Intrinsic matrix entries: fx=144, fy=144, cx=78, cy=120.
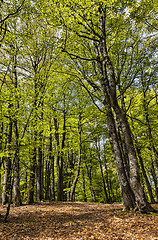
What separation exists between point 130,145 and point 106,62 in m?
4.64

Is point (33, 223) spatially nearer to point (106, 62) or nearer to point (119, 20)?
point (106, 62)

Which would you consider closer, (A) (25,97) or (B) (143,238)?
(B) (143,238)

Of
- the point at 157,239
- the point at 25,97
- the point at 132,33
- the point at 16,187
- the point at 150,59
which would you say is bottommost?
the point at 157,239

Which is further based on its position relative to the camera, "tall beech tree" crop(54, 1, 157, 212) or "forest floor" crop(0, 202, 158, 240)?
"tall beech tree" crop(54, 1, 157, 212)

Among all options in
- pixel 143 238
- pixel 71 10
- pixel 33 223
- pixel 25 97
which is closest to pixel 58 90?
pixel 25 97

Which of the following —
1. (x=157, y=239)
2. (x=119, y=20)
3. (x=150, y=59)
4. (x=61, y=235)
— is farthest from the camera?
(x=150, y=59)

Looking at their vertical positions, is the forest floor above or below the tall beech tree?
below

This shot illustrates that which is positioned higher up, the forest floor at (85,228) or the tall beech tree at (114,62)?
Answer: the tall beech tree at (114,62)

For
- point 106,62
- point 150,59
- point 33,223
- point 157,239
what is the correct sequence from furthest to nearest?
point 150,59 < point 106,62 < point 33,223 < point 157,239

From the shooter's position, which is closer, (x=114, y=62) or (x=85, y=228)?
(x=85, y=228)

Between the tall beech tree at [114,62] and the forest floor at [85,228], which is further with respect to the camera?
Answer: the tall beech tree at [114,62]

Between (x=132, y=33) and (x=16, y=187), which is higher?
(x=132, y=33)

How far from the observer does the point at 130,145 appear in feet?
22.8

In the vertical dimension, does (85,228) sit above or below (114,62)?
below
